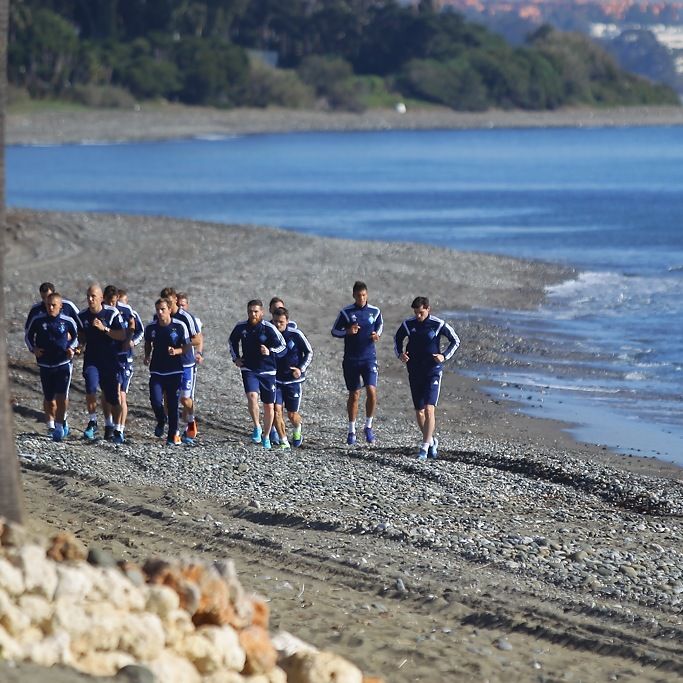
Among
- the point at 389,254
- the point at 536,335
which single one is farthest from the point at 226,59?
the point at 536,335

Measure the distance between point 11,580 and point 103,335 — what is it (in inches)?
349

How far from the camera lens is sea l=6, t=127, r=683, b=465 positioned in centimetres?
2222

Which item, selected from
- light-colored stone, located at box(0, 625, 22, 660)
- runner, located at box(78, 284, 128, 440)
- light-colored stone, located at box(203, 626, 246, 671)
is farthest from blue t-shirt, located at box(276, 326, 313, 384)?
light-colored stone, located at box(0, 625, 22, 660)

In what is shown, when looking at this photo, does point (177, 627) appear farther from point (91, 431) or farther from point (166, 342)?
point (91, 431)

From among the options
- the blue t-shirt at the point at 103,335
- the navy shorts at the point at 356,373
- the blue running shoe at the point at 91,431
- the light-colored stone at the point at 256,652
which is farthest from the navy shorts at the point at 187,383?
the light-colored stone at the point at 256,652

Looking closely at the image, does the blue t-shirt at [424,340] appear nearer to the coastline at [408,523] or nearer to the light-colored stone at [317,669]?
the coastline at [408,523]

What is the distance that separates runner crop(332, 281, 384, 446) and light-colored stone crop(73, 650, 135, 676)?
9186 mm

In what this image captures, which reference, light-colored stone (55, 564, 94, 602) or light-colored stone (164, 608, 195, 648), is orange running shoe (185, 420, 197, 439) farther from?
light-colored stone (55, 564, 94, 602)

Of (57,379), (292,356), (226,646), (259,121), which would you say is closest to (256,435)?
(292,356)

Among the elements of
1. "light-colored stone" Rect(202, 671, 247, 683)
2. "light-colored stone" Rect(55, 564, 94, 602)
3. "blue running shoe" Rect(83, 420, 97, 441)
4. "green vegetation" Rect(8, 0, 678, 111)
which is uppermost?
"green vegetation" Rect(8, 0, 678, 111)

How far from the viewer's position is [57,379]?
15.5 m

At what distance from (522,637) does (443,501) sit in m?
3.73

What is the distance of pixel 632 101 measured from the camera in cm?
18625

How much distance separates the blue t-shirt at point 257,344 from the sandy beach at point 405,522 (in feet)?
2.97
